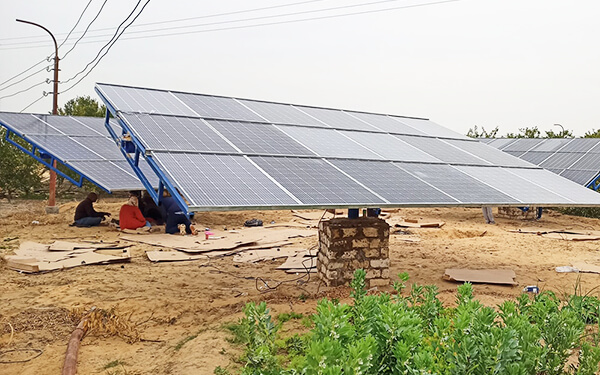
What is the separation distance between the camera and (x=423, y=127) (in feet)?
45.6

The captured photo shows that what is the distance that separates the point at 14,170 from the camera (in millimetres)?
22297

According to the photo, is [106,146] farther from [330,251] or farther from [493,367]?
[493,367]

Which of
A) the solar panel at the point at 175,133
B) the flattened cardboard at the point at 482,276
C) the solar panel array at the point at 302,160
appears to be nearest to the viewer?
the solar panel array at the point at 302,160

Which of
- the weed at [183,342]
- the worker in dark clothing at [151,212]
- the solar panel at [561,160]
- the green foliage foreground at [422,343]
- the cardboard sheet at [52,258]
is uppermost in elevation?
the solar panel at [561,160]

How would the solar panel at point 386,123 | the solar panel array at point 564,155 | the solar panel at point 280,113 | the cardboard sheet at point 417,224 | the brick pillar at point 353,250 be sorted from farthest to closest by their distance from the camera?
the solar panel array at point 564,155, the cardboard sheet at point 417,224, the solar panel at point 386,123, the solar panel at point 280,113, the brick pillar at point 353,250

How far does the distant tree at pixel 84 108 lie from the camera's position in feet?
93.4

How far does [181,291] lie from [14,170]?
707 inches

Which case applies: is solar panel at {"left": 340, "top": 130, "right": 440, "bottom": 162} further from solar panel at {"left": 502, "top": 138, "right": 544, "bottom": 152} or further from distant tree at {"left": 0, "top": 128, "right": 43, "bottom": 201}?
distant tree at {"left": 0, "top": 128, "right": 43, "bottom": 201}

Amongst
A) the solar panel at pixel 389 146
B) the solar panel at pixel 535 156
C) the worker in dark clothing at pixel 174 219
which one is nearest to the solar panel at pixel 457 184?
the solar panel at pixel 389 146

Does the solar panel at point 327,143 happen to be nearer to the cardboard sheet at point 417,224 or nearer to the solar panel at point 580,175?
the cardboard sheet at point 417,224

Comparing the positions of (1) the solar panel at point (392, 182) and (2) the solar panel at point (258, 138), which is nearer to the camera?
(1) the solar panel at point (392, 182)

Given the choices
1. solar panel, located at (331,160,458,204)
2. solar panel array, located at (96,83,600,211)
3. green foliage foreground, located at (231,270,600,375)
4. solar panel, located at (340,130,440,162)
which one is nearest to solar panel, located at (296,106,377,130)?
solar panel array, located at (96,83,600,211)

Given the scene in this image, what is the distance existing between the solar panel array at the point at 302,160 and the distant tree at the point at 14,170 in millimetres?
14884

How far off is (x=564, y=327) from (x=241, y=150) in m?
5.18
